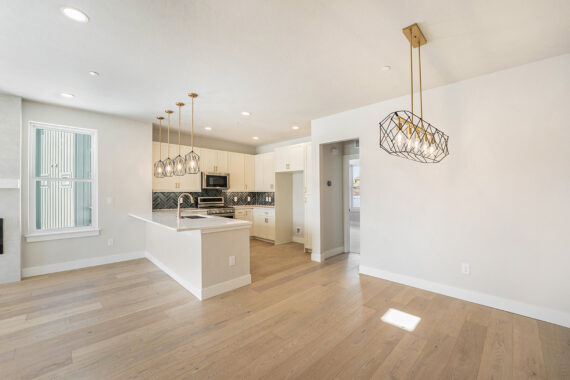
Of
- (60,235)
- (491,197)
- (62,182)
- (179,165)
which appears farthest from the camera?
(62,182)

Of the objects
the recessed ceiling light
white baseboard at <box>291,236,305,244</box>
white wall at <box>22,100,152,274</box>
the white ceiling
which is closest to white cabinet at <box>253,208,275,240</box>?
white baseboard at <box>291,236,305,244</box>

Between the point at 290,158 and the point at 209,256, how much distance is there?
10.1 ft

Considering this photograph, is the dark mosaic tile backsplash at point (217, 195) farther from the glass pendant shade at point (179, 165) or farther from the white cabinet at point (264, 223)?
the glass pendant shade at point (179, 165)

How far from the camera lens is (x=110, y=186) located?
4.32 metres

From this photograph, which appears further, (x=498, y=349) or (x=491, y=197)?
(x=491, y=197)

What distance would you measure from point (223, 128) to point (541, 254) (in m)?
4.98

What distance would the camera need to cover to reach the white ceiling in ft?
5.87

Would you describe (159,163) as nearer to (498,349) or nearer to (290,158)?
(290,158)

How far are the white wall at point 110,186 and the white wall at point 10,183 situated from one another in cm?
20

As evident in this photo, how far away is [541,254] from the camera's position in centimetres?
247

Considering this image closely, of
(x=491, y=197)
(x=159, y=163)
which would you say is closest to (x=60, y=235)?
(x=159, y=163)

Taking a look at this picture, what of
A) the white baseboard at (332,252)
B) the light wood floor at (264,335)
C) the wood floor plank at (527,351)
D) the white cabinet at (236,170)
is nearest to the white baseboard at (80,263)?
the light wood floor at (264,335)

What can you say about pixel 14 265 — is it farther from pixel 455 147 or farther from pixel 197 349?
pixel 455 147

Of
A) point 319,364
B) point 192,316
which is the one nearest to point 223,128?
point 192,316
